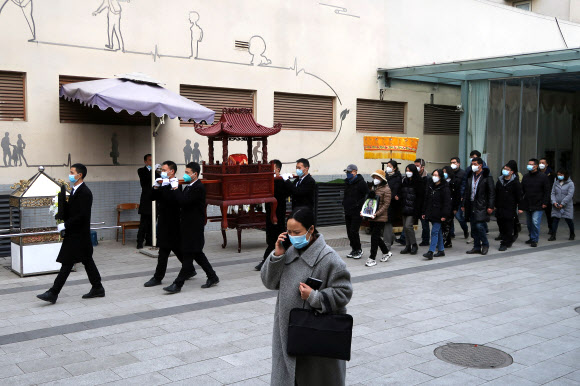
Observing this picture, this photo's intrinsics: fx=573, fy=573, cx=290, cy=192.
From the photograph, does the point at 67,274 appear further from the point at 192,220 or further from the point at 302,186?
the point at 302,186

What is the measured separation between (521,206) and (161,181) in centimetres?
854

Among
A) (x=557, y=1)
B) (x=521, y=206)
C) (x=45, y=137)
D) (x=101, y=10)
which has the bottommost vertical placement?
(x=521, y=206)

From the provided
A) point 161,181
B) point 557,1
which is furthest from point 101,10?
point 557,1

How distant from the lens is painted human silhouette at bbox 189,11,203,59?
45.6 ft

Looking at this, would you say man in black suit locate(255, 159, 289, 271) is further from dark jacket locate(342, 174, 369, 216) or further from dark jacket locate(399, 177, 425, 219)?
dark jacket locate(399, 177, 425, 219)

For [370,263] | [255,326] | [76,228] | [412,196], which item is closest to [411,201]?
[412,196]

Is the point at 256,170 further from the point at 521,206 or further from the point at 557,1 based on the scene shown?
the point at 557,1

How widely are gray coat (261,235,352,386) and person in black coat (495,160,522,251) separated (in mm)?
9143

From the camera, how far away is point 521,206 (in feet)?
42.5

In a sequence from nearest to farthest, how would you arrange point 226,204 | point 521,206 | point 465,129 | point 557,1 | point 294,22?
point 226,204, point 521,206, point 294,22, point 465,129, point 557,1

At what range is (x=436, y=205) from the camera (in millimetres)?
10898

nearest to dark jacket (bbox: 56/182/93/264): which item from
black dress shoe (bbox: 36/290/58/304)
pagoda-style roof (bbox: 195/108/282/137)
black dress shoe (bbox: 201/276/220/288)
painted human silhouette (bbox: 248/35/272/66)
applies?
black dress shoe (bbox: 36/290/58/304)

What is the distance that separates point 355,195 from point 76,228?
502cm

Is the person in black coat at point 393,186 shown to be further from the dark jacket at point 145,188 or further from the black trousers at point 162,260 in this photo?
the dark jacket at point 145,188
